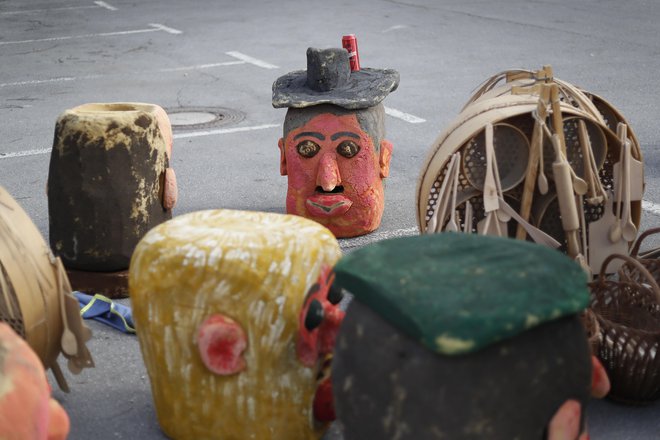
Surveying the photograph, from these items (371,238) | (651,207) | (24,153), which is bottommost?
(24,153)

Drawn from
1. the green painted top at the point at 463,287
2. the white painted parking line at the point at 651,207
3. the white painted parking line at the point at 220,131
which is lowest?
the white painted parking line at the point at 220,131

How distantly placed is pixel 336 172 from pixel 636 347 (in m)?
1.76

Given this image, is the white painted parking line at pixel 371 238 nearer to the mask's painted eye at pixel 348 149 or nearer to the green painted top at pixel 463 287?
the mask's painted eye at pixel 348 149

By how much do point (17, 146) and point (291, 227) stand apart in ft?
13.5

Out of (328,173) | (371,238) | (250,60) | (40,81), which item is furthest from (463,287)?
(250,60)

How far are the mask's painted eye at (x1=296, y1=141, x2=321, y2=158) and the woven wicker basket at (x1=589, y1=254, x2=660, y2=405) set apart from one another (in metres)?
1.56

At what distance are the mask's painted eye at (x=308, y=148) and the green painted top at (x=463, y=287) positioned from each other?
1884 mm

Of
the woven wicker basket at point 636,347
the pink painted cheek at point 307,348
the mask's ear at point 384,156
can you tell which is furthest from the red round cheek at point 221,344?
the mask's ear at point 384,156

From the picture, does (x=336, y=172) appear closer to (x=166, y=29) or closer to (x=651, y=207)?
(x=651, y=207)

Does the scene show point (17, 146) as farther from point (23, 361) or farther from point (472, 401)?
point (472, 401)

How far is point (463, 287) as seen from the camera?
2.10 m

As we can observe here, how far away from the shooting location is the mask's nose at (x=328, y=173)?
4.12 meters

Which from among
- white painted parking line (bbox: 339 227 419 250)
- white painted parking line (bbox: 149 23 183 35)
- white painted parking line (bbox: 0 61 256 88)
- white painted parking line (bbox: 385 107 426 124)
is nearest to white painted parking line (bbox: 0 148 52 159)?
white painted parking line (bbox: 0 61 256 88)

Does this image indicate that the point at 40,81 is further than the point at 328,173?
Yes
